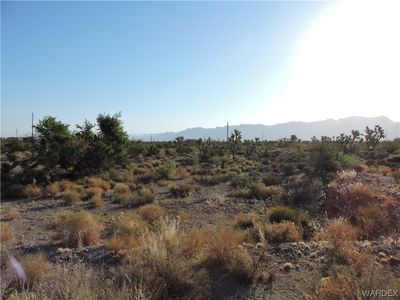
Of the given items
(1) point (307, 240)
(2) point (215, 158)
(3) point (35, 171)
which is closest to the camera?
(1) point (307, 240)

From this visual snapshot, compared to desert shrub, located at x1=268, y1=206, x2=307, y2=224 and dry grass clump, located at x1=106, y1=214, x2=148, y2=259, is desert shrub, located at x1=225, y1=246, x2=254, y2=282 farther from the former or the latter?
desert shrub, located at x1=268, y1=206, x2=307, y2=224

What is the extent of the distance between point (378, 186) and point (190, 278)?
39.5 feet

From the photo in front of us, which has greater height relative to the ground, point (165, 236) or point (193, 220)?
point (165, 236)

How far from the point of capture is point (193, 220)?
1384 cm

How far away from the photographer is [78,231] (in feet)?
34.6

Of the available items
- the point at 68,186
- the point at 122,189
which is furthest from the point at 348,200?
the point at 68,186

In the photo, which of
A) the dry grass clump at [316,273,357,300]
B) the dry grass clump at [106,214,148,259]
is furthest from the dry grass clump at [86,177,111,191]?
the dry grass clump at [316,273,357,300]

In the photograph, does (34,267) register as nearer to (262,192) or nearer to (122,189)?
(262,192)

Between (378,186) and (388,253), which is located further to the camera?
(378,186)

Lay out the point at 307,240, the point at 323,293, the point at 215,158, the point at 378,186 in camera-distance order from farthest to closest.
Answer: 1. the point at 215,158
2. the point at 378,186
3. the point at 307,240
4. the point at 323,293

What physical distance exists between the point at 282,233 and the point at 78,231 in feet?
17.4

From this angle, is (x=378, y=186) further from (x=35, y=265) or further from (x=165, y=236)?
(x=35, y=265)

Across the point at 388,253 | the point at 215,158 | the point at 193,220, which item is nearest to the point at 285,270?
the point at 388,253

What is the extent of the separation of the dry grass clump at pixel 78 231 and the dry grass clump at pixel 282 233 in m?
4.61
